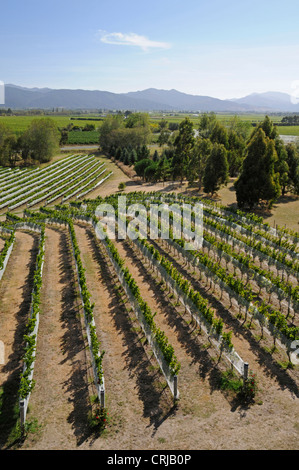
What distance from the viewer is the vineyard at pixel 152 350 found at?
449 inches

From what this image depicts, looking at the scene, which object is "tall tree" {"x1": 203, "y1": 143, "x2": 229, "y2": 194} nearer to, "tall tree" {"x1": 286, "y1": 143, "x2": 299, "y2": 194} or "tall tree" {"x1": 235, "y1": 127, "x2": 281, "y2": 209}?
"tall tree" {"x1": 235, "y1": 127, "x2": 281, "y2": 209}

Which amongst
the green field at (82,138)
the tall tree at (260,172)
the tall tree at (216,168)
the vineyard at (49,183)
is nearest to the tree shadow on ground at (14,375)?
the tall tree at (260,172)

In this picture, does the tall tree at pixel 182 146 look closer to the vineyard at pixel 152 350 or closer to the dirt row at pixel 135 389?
the vineyard at pixel 152 350

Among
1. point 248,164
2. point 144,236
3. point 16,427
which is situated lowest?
point 16,427

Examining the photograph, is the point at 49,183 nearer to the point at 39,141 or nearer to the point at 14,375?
the point at 39,141

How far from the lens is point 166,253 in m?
27.2

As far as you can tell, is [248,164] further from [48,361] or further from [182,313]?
[48,361]

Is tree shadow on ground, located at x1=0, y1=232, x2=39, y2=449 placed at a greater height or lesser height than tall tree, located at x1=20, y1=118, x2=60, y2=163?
lesser

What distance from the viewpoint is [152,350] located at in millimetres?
15359

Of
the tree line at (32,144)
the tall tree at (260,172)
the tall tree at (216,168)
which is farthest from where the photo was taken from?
the tree line at (32,144)

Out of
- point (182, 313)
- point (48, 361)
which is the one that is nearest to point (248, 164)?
point (182, 313)

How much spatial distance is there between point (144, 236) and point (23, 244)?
36.6 ft

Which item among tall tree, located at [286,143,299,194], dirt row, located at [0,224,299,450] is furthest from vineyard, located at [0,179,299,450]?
tall tree, located at [286,143,299,194]

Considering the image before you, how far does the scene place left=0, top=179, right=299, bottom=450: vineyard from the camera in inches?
449
